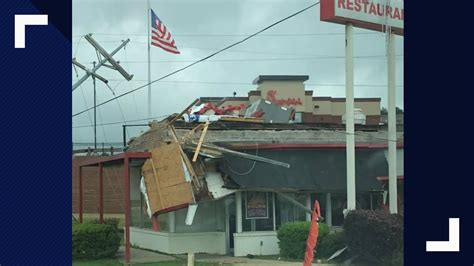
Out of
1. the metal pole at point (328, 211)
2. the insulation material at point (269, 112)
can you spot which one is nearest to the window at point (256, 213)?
the metal pole at point (328, 211)

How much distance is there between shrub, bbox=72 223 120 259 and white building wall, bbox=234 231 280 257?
3.55m

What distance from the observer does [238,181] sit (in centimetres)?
2044

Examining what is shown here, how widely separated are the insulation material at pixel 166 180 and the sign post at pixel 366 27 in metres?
4.66

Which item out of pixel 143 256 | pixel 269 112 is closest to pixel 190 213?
pixel 143 256

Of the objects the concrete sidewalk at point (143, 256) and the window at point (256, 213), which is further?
the window at point (256, 213)

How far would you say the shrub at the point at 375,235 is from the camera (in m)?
16.9

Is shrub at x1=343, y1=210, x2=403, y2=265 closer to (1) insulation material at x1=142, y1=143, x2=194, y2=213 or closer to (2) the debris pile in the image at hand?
Answer: (2) the debris pile
